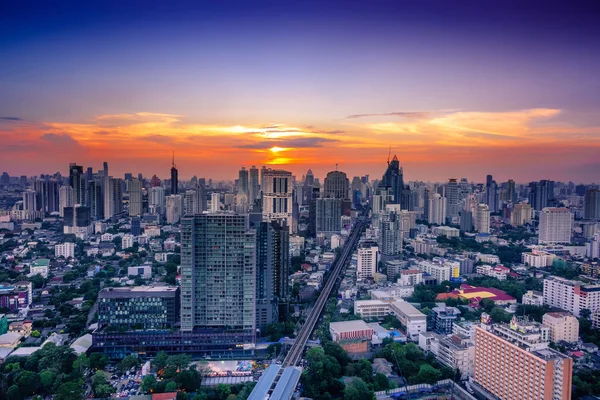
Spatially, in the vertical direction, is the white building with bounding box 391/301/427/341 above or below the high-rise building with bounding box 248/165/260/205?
below

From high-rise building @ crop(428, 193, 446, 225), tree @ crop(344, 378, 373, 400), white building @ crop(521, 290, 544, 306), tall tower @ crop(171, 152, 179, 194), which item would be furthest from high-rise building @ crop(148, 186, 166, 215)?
tree @ crop(344, 378, 373, 400)

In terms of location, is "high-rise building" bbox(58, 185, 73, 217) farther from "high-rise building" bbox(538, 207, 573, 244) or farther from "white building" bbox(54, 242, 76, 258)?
"high-rise building" bbox(538, 207, 573, 244)

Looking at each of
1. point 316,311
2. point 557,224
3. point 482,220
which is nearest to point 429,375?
point 316,311

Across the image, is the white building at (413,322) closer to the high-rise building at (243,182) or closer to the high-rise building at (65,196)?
the high-rise building at (243,182)

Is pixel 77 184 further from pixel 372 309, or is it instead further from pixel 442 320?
pixel 442 320

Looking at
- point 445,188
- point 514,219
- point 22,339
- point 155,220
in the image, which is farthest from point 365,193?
point 22,339
